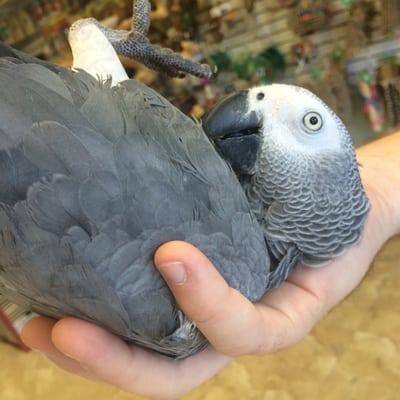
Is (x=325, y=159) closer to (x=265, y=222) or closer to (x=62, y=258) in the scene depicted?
(x=265, y=222)

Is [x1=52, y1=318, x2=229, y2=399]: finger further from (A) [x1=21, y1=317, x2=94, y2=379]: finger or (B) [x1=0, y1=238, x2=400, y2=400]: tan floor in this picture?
(B) [x1=0, y1=238, x2=400, y2=400]: tan floor

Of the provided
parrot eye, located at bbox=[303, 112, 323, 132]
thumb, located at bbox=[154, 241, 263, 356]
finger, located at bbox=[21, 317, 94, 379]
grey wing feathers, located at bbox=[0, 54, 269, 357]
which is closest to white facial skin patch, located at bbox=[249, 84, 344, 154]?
parrot eye, located at bbox=[303, 112, 323, 132]

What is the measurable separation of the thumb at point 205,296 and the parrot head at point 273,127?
0.19 m

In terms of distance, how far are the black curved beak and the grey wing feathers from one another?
0.08 meters

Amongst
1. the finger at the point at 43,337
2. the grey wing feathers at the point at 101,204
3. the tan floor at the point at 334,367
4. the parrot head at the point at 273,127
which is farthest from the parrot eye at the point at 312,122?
the tan floor at the point at 334,367

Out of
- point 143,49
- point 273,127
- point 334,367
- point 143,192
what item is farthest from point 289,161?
point 334,367

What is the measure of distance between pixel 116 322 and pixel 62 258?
9cm

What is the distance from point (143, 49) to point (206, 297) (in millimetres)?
480

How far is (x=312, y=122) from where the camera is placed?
0.67 metres

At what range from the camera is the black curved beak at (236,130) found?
0.67 metres

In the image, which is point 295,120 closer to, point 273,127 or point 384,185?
point 273,127

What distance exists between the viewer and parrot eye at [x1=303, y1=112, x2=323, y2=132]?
67cm

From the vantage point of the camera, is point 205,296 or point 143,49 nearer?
point 205,296

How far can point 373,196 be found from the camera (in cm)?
92
